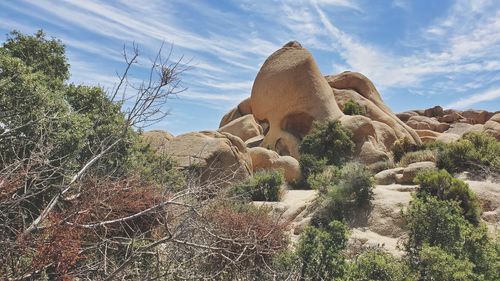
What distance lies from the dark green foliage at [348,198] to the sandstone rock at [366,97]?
17.7 meters

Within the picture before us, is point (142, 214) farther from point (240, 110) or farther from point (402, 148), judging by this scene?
point (240, 110)

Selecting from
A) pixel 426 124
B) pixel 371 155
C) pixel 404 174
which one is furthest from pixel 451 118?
pixel 404 174

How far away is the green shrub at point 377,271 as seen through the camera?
5.76 metres

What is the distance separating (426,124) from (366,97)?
39.7 feet

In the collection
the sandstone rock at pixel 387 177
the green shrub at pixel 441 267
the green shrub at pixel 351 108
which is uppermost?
the green shrub at pixel 351 108

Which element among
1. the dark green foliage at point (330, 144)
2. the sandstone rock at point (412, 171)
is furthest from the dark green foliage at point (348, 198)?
the dark green foliage at point (330, 144)

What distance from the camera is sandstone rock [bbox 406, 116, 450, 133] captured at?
3941 centimetres

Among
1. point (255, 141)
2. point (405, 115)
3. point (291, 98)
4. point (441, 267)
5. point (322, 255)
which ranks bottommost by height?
point (255, 141)

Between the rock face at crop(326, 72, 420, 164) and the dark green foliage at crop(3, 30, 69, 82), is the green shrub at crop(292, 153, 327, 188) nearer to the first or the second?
the rock face at crop(326, 72, 420, 164)

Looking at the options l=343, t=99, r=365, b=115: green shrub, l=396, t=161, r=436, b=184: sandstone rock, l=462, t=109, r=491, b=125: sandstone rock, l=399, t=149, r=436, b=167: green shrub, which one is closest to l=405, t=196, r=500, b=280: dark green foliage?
l=396, t=161, r=436, b=184: sandstone rock

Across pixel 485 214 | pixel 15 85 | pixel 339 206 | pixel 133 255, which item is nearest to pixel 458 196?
pixel 485 214

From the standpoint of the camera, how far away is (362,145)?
22312mm

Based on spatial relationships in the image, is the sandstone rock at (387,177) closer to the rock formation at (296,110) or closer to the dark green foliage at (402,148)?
the dark green foliage at (402,148)

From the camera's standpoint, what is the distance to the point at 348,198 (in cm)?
1052
